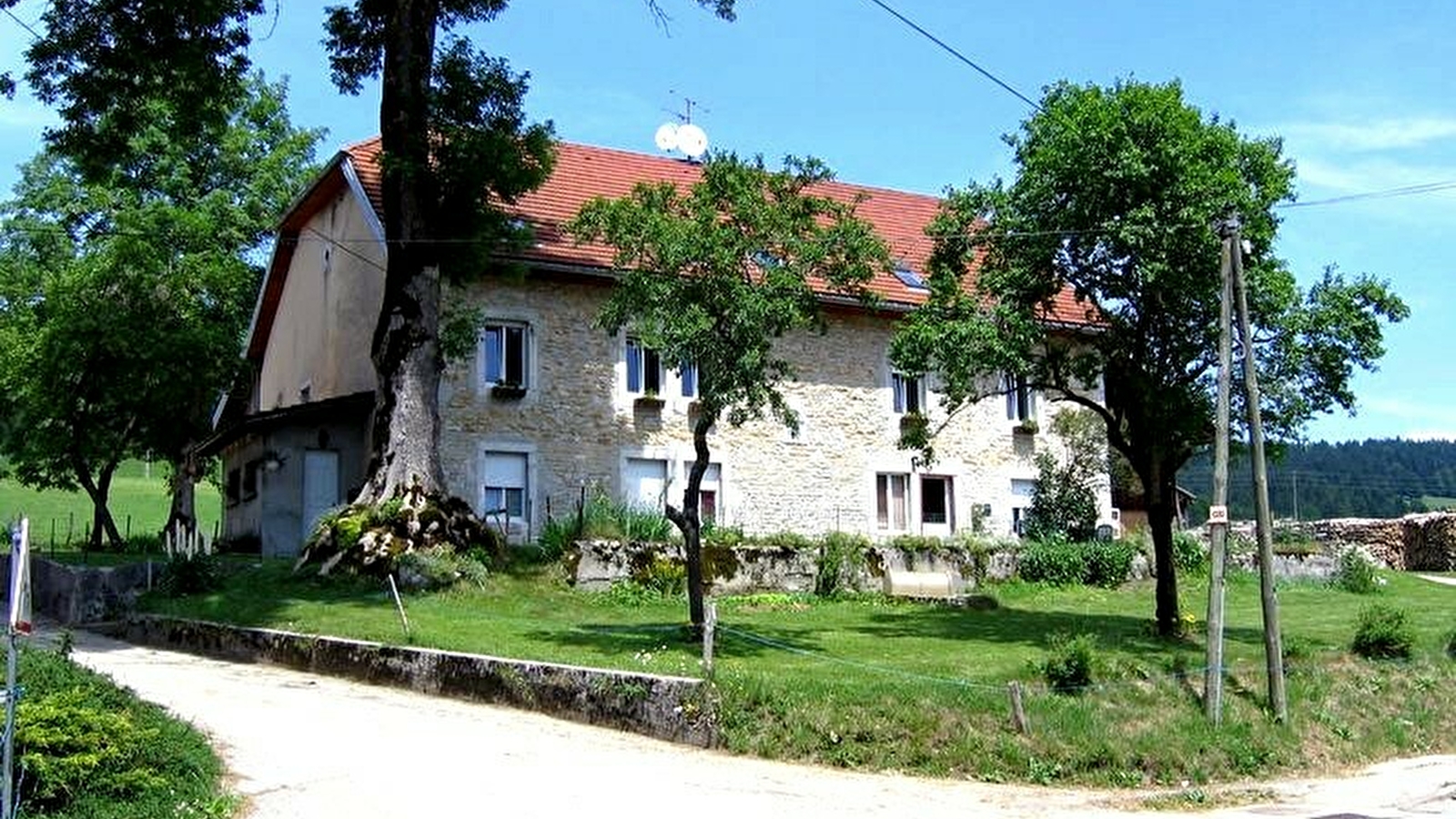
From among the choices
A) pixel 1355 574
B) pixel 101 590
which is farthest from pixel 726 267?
pixel 1355 574

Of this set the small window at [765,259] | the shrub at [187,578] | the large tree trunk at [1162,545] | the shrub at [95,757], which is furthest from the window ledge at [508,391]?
the shrub at [95,757]

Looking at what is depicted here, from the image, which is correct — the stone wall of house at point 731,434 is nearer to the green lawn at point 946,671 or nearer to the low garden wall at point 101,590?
the green lawn at point 946,671

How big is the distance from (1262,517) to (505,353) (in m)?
17.3

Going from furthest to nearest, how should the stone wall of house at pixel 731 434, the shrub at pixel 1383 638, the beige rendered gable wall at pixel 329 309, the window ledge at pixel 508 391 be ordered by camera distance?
the beige rendered gable wall at pixel 329 309, the stone wall of house at pixel 731 434, the window ledge at pixel 508 391, the shrub at pixel 1383 638

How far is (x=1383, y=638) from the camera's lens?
727 inches

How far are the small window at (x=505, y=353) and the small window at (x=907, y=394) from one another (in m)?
9.23

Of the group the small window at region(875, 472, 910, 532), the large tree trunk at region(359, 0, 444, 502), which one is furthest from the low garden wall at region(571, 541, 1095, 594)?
the large tree trunk at region(359, 0, 444, 502)

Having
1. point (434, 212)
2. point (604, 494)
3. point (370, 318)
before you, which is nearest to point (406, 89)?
point (434, 212)

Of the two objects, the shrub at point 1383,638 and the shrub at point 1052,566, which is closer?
the shrub at point 1383,638

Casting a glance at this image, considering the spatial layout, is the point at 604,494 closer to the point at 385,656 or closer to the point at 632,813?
the point at 385,656

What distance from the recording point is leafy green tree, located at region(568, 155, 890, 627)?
1728cm

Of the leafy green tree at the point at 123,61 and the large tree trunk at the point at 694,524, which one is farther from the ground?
the leafy green tree at the point at 123,61

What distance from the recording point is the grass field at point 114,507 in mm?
50906

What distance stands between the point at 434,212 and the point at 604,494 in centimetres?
707
